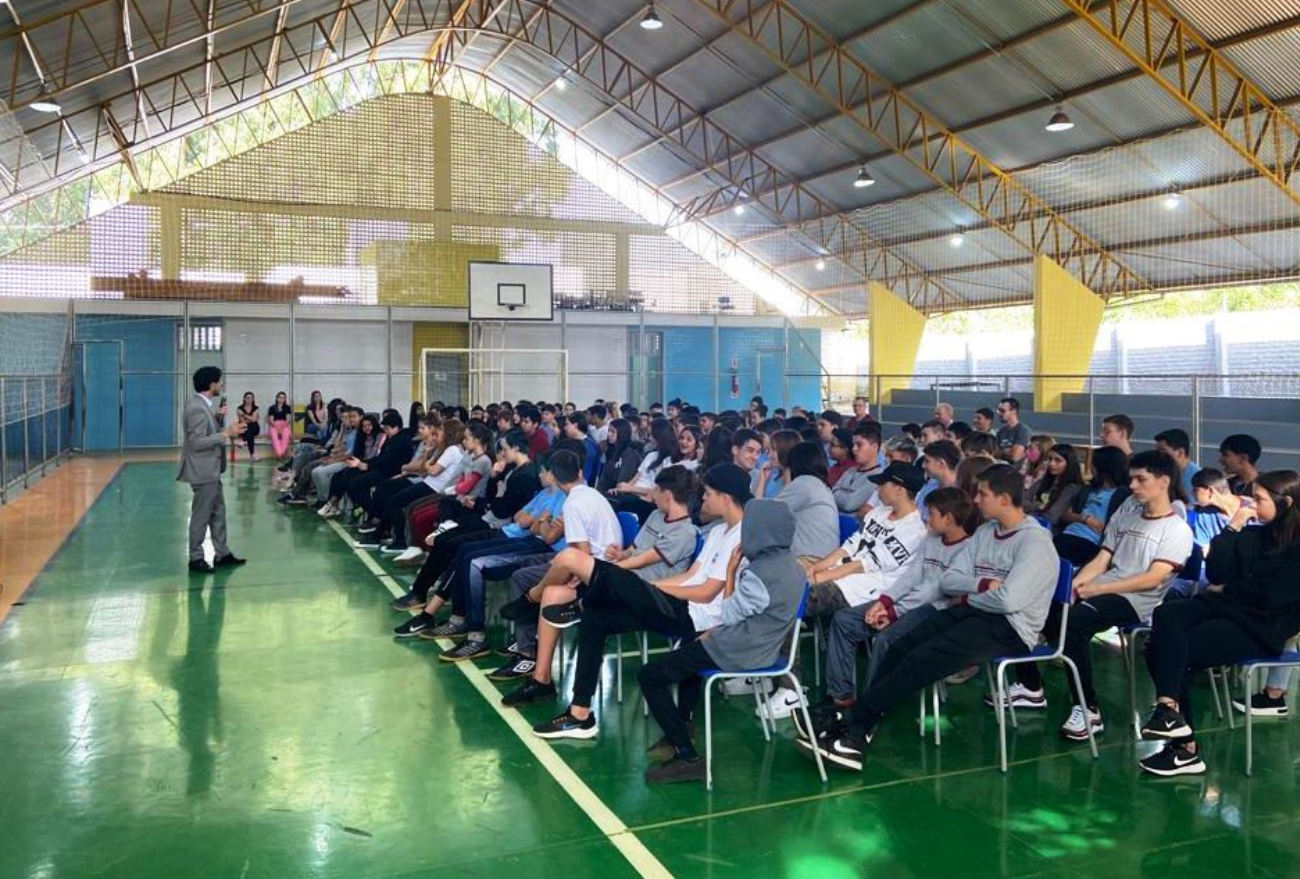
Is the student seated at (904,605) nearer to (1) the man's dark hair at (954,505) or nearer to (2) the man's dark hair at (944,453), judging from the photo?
(1) the man's dark hair at (954,505)

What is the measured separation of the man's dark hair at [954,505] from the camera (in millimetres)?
4566

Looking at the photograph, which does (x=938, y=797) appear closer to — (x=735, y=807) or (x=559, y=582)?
(x=735, y=807)

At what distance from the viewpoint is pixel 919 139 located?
19297mm

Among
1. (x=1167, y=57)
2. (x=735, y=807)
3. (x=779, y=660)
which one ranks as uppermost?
(x=1167, y=57)

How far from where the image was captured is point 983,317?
31.9 metres

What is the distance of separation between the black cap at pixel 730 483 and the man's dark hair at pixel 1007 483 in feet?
3.43

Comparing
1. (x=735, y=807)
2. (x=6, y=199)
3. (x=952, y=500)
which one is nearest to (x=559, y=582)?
(x=735, y=807)

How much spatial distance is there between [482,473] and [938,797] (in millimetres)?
4868

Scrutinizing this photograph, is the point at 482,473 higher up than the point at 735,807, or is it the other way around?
the point at 482,473

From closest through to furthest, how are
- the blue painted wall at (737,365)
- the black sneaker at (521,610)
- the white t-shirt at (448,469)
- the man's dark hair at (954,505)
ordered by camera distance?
the man's dark hair at (954,505) → the black sneaker at (521,610) → the white t-shirt at (448,469) → the blue painted wall at (737,365)

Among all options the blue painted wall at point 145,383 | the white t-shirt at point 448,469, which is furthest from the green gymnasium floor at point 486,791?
the blue painted wall at point 145,383

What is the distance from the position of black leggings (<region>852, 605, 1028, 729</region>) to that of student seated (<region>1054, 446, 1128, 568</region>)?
1.49 m

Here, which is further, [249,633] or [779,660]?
[249,633]

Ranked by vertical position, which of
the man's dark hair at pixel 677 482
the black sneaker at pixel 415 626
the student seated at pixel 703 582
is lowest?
the black sneaker at pixel 415 626
